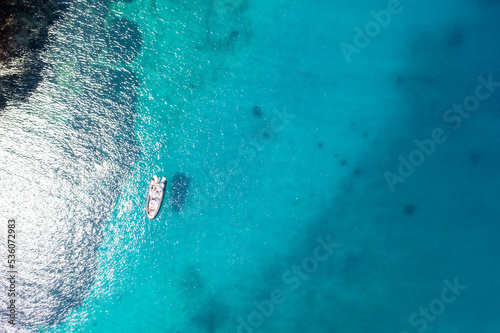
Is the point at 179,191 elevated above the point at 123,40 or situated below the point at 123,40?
below

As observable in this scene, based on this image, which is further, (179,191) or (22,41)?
(179,191)

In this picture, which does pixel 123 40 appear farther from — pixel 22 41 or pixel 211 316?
pixel 211 316

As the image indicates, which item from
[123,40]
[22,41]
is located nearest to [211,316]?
[123,40]

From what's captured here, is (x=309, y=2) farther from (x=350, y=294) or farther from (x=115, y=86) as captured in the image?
(x=350, y=294)

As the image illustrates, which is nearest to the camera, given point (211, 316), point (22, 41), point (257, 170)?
point (22, 41)

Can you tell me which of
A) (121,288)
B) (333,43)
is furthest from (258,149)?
(121,288)

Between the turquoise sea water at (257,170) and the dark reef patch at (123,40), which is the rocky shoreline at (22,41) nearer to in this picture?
the turquoise sea water at (257,170)
